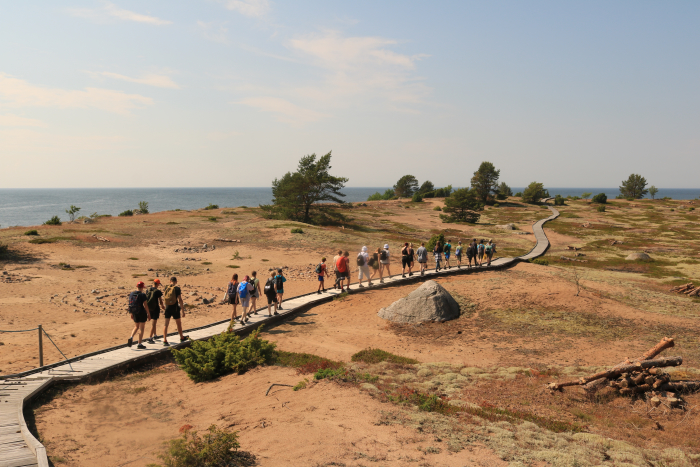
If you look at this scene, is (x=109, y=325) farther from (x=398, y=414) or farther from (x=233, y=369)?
(x=398, y=414)

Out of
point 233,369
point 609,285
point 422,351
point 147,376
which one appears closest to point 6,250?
point 147,376

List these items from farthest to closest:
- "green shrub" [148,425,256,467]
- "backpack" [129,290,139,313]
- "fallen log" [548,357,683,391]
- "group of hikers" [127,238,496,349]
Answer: "group of hikers" [127,238,496,349] → "backpack" [129,290,139,313] → "fallen log" [548,357,683,391] → "green shrub" [148,425,256,467]

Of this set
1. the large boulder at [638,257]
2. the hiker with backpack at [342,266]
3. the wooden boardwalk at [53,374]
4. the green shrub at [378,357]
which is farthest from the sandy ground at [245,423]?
the large boulder at [638,257]

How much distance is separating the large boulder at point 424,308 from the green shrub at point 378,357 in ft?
12.5

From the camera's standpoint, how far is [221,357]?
420 inches

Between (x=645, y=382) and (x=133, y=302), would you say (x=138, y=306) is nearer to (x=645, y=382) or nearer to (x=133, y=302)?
(x=133, y=302)

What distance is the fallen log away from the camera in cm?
875

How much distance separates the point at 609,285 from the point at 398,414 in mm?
20373

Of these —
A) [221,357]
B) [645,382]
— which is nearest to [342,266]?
[221,357]

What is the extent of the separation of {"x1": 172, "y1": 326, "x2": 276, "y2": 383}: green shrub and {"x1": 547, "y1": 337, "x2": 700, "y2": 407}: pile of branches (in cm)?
758

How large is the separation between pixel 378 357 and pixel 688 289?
21344 millimetres

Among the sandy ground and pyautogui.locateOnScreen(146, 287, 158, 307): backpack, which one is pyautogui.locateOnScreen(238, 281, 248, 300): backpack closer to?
pyautogui.locateOnScreen(146, 287, 158, 307): backpack

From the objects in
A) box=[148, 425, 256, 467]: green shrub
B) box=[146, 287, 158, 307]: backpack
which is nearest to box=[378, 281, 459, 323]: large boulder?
box=[146, 287, 158, 307]: backpack

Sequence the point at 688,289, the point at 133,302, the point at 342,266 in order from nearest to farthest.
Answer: the point at 133,302, the point at 342,266, the point at 688,289
